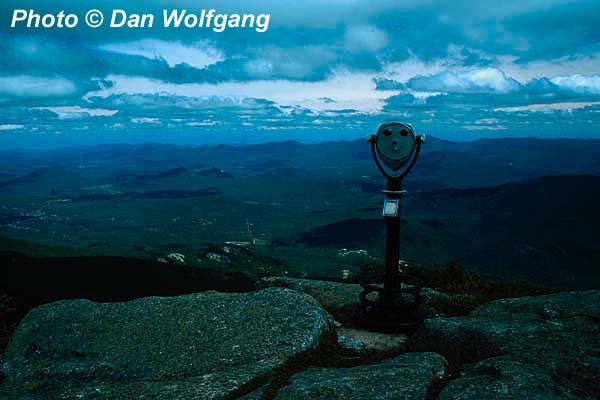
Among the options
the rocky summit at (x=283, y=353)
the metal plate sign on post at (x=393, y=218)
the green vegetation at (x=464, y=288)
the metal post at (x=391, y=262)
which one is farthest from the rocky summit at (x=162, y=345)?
the green vegetation at (x=464, y=288)

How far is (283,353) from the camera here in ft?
23.6

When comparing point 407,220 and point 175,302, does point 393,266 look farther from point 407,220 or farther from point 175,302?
point 407,220

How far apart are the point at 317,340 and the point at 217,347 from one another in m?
1.65

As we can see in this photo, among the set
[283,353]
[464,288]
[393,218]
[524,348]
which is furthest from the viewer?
[464,288]

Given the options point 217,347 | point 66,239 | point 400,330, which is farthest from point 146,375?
point 66,239

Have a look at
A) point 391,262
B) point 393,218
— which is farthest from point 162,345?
point 393,218

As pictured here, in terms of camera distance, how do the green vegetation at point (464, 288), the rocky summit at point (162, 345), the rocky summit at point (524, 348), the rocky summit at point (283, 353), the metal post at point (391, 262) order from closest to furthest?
the rocky summit at point (524, 348) < the rocky summit at point (283, 353) < the rocky summit at point (162, 345) < the metal post at point (391, 262) < the green vegetation at point (464, 288)

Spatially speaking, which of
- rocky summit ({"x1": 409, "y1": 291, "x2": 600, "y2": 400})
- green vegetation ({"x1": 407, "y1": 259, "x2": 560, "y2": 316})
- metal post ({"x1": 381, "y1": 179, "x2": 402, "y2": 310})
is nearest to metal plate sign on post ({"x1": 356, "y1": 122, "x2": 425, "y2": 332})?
metal post ({"x1": 381, "y1": 179, "x2": 402, "y2": 310})

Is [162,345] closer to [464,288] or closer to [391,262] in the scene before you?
[391,262]

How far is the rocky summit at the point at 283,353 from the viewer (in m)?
5.86

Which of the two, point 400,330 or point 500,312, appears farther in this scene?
point 500,312

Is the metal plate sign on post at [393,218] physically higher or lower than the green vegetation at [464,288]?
higher

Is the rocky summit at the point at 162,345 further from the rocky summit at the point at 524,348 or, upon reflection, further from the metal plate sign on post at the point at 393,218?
the rocky summit at the point at 524,348

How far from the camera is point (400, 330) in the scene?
877cm
